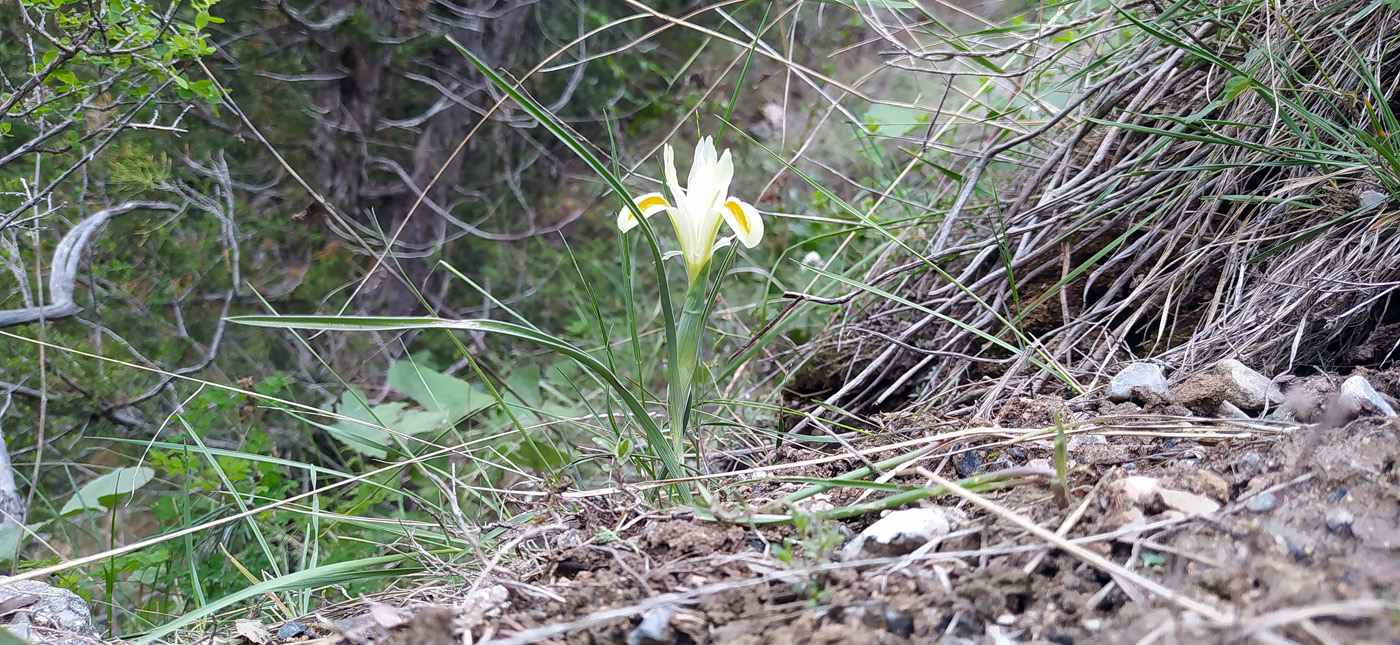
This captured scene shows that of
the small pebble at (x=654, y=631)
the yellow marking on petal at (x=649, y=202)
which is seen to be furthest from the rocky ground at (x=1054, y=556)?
the yellow marking on petal at (x=649, y=202)

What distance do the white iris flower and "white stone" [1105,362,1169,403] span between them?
2.41ft

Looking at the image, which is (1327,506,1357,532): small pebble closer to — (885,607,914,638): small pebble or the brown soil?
the brown soil

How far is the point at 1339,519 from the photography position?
82cm

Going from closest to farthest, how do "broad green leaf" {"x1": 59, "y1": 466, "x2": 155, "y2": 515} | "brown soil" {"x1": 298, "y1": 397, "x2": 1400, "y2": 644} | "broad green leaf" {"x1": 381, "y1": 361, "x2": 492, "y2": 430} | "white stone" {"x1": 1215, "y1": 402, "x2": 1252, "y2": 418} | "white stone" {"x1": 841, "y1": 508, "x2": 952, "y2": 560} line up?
"brown soil" {"x1": 298, "y1": 397, "x2": 1400, "y2": 644}, "white stone" {"x1": 841, "y1": 508, "x2": 952, "y2": 560}, "white stone" {"x1": 1215, "y1": 402, "x2": 1252, "y2": 418}, "broad green leaf" {"x1": 59, "y1": 466, "x2": 155, "y2": 515}, "broad green leaf" {"x1": 381, "y1": 361, "x2": 492, "y2": 430}

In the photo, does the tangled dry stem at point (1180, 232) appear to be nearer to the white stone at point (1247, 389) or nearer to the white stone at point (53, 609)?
the white stone at point (1247, 389)

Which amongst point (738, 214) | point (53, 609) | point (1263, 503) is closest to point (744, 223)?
point (738, 214)

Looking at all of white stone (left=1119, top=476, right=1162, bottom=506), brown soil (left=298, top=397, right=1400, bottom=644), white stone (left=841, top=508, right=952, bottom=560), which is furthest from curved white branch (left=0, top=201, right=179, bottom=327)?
white stone (left=1119, top=476, right=1162, bottom=506)

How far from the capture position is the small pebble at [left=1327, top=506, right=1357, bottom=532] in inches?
32.1

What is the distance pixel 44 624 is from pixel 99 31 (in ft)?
4.59

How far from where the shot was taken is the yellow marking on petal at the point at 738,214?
1.28 m

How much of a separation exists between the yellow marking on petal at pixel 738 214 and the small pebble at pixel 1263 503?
2.64 ft

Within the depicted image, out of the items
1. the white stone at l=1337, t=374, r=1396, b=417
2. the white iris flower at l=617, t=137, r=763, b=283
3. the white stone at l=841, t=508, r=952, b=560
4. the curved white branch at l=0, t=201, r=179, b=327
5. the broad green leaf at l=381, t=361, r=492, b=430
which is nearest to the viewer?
the white stone at l=841, t=508, r=952, b=560

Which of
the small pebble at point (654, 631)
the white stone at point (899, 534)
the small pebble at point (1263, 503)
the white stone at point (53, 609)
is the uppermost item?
the small pebble at point (1263, 503)

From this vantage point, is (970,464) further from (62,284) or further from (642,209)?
(62,284)
